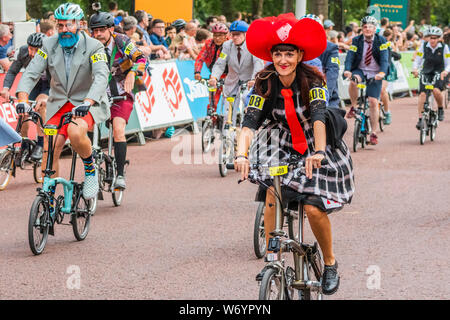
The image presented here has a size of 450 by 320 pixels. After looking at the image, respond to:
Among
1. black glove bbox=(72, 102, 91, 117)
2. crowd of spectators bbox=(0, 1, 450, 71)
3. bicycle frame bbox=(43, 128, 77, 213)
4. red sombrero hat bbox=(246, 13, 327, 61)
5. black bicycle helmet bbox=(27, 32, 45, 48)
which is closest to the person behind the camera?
red sombrero hat bbox=(246, 13, 327, 61)

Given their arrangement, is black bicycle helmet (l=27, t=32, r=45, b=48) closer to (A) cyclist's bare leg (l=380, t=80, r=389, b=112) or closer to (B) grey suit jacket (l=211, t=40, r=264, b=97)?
(B) grey suit jacket (l=211, t=40, r=264, b=97)

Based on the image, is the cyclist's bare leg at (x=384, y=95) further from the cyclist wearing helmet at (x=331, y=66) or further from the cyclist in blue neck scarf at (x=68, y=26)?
the cyclist in blue neck scarf at (x=68, y=26)

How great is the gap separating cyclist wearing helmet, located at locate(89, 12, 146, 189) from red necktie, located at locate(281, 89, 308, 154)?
464 centimetres

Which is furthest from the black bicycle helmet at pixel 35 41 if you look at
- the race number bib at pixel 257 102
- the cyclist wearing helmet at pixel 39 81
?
the race number bib at pixel 257 102

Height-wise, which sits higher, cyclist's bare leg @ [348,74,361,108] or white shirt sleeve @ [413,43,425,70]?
white shirt sleeve @ [413,43,425,70]

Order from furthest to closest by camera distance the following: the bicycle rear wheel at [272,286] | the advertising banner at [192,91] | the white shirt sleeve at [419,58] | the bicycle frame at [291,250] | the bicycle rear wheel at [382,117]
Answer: the advertising banner at [192,91], the bicycle rear wheel at [382,117], the white shirt sleeve at [419,58], the bicycle frame at [291,250], the bicycle rear wheel at [272,286]

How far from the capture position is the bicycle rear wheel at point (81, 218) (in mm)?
8367

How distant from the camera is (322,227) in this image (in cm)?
555

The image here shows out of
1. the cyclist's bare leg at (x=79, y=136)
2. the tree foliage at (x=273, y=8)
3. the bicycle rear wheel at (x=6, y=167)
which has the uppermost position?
the cyclist's bare leg at (x=79, y=136)

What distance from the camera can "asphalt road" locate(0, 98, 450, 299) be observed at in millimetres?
6727

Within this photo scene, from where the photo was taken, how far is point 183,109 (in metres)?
17.9

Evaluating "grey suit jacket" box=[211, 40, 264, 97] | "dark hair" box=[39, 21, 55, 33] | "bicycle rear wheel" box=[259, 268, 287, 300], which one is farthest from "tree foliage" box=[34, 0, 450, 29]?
"bicycle rear wheel" box=[259, 268, 287, 300]

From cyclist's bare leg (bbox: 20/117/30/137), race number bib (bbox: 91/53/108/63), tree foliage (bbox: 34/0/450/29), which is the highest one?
race number bib (bbox: 91/53/108/63)
